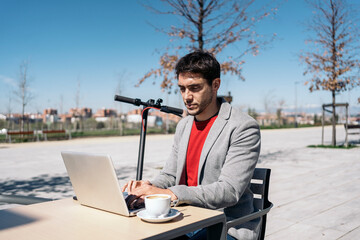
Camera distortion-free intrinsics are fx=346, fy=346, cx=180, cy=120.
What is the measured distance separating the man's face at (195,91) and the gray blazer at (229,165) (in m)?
0.12

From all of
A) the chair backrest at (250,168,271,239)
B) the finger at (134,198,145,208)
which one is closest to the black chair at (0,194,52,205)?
the finger at (134,198,145,208)

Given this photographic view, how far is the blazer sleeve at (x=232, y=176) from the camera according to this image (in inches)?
67.5

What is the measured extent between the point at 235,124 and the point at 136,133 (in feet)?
95.8

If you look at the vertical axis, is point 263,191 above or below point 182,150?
below

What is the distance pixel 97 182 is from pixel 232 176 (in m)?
0.73

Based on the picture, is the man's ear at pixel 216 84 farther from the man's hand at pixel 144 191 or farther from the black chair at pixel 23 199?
the black chair at pixel 23 199

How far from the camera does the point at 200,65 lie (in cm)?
202

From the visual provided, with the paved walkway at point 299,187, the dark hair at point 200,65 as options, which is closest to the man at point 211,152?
the dark hair at point 200,65

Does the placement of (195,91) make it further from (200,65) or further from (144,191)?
(144,191)

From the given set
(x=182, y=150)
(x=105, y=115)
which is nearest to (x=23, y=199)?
(x=182, y=150)

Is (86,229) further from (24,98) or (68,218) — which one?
(24,98)

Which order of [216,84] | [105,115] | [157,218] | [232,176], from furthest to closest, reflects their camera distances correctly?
[105,115], [216,84], [232,176], [157,218]

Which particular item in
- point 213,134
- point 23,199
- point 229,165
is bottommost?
point 23,199

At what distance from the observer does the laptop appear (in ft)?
A: 4.69
